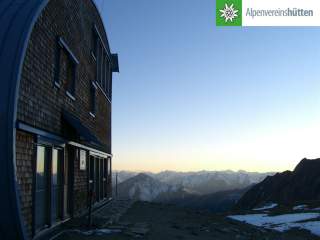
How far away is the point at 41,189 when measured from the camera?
12109mm

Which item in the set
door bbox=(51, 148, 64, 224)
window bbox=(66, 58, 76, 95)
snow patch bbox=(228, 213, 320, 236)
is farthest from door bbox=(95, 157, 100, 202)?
snow patch bbox=(228, 213, 320, 236)

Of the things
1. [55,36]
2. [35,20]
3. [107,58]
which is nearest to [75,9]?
[55,36]

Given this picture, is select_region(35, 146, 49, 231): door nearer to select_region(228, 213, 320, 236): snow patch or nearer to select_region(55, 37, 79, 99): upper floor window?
select_region(55, 37, 79, 99): upper floor window

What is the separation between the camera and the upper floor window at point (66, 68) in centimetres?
1346

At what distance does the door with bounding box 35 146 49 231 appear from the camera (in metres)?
11.7

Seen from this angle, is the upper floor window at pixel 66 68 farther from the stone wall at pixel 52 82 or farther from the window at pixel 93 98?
the window at pixel 93 98

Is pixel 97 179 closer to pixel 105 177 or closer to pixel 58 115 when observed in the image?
pixel 105 177

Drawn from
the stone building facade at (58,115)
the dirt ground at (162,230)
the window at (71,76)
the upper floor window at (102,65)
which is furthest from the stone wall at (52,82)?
the dirt ground at (162,230)

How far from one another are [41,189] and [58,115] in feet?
7.46

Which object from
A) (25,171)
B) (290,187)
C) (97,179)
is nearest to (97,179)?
(97,179)

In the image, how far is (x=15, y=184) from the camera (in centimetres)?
924

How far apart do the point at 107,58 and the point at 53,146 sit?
12754mm

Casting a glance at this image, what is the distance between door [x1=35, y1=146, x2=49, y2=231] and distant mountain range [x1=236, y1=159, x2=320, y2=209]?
49.6m

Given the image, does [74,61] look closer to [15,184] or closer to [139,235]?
[139,235]
